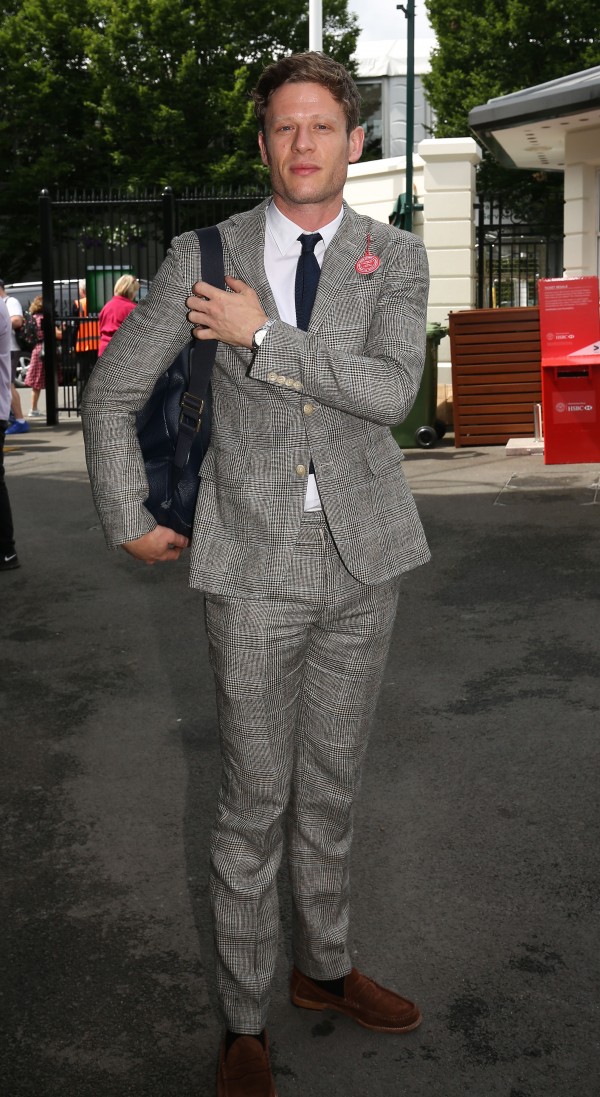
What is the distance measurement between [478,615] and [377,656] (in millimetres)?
4158

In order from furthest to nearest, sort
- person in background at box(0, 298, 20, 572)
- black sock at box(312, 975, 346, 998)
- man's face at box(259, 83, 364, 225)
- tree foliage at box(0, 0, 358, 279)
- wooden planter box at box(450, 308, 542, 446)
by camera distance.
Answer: tree foliage at box(0, 0, 358, 279) → wooden planter box at box(450, 308, 542, 446) → person in background at box(0, 298, 20, 572) → black sock at box(312, 975, 346, 998) → man's face at box(259, 83, 364, 225)

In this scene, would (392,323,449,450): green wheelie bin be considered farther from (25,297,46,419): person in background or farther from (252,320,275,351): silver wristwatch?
(252,320,275,351): silver wristwatch

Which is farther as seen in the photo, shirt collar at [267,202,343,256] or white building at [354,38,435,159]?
white building at [354,38,435,159]

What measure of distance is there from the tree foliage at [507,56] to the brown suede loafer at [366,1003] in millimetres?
34922

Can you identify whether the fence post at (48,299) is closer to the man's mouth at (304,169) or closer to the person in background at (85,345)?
the person in background at (85,345)

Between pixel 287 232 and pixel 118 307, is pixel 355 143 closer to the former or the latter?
pixel 287 232

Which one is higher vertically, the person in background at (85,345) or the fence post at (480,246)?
the fence post at (480,246)

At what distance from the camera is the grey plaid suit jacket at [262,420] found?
262cm

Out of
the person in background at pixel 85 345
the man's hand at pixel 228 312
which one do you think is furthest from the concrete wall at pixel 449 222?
the man's hand at pixel 228 312

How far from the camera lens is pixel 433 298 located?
658 inches

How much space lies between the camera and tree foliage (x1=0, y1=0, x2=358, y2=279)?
38875 millimetres

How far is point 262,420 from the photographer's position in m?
2.63

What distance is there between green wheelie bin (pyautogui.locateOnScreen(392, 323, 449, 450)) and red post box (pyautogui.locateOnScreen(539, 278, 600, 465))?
7.16 feet

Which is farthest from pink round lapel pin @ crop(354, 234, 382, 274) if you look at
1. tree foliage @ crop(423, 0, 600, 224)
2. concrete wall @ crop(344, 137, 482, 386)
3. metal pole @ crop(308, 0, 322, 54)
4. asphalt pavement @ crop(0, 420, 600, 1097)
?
tree foliage @ crop(423, 0, 600, 224)
